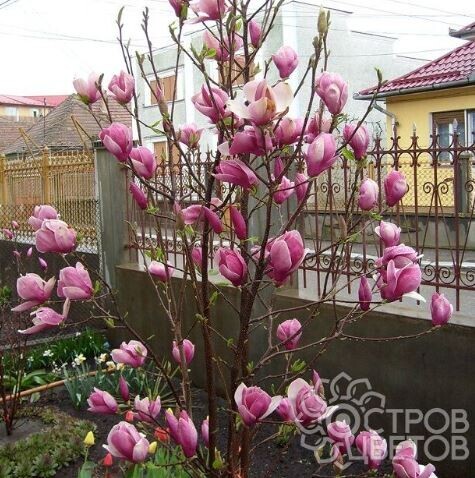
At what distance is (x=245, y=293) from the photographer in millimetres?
1748

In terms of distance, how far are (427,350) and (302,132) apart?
2.64m

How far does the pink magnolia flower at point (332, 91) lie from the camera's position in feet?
5.12

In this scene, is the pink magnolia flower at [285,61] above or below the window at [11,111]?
below

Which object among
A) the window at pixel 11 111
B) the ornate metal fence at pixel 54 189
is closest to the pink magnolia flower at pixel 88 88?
the ornate metal fence at pixel 54 189

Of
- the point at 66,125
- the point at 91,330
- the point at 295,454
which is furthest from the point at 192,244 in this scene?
the point at 66,125

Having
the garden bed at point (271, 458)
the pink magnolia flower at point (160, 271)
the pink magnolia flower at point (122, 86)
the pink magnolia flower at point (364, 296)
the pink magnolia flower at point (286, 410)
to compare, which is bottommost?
the garden bed at point (271, 458)

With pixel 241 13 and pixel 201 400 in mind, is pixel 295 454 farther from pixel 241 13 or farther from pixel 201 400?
pixel 241 13

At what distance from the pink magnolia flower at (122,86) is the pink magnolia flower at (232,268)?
0.59 meters

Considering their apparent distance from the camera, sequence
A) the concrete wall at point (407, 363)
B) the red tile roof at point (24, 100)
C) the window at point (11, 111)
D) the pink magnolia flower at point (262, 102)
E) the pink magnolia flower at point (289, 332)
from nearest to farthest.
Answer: the pink magnolia flower at point (262, 102) → the pink magnolia flower at point (289, 332) → the concrete wall at point (407, 363) → the red tile roof at point (24, 100) → the window at point (11, 111)

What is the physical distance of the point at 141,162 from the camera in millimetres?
1736

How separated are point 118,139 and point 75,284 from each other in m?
0.39

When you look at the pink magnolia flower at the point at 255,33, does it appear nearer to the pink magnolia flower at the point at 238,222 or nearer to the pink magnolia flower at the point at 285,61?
the pink magnolia flower at the point at 285,61

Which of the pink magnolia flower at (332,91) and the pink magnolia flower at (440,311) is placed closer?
the pink magnolia flower at (332,91)

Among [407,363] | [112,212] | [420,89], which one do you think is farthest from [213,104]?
[420,89]
